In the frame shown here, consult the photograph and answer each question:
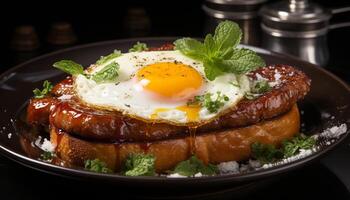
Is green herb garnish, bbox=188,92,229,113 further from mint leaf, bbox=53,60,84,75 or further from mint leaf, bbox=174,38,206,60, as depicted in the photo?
mint leaf, bbox=53,60,84,75

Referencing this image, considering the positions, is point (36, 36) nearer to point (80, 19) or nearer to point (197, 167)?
point (80, 19)

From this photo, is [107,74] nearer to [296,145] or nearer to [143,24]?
[296,145]

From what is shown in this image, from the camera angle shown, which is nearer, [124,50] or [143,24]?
[124,50]

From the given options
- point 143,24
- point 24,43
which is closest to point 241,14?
point 143,24

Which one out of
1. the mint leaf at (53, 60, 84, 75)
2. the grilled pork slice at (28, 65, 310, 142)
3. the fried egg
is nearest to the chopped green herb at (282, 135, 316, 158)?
the grilled pork slice at (28, 65, 310, 142)

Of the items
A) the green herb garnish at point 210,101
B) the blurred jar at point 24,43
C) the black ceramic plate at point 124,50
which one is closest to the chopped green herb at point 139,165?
the black ceramic plate at point 124,50

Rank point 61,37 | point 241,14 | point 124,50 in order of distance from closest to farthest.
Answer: point 124,50
point 241,14
point 61,37
